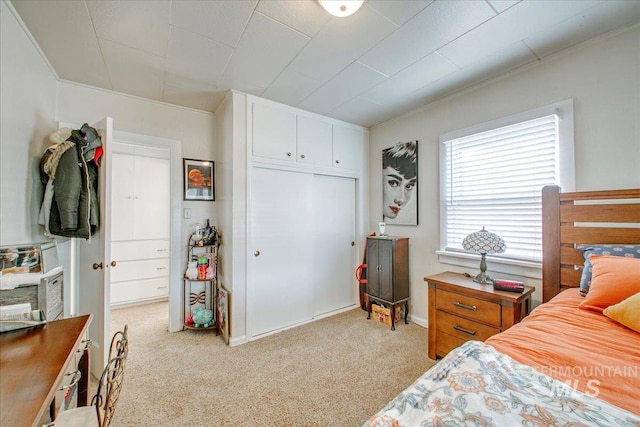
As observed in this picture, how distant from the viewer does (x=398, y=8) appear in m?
1.54

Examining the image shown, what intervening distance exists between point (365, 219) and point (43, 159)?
10.7 feet

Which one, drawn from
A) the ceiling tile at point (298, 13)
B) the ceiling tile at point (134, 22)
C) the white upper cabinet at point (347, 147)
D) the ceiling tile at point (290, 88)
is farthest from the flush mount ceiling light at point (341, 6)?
the white upper cabinet at point (347, 147)

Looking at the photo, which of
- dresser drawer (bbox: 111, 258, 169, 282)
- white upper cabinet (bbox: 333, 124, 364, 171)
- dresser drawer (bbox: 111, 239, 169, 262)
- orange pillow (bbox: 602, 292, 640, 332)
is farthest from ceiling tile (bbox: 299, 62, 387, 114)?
dresser drawer (bbox: 111, 258, 169, 282)

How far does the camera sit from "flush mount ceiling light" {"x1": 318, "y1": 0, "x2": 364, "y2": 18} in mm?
1464

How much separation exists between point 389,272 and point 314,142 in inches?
70.5

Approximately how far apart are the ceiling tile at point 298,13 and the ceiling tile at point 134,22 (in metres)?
0.59

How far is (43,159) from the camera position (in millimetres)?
1970

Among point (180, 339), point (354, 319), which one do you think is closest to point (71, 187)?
point (180, 339)

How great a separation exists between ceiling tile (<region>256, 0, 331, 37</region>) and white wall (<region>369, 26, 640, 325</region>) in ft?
5.60

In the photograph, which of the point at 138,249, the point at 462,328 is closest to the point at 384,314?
the point at 462,328

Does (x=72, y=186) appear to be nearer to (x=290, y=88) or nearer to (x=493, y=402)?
(x=290, y=88)

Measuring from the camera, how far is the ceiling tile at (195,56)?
71.3 inches

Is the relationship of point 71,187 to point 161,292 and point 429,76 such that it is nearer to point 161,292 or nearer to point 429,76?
point 161,292

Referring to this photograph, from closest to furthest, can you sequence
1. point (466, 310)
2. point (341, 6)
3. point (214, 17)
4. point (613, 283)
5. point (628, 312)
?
1. point (628, 312)
2. point (613, 283)
3. point (341, 6)
4. point (214, 17)
5. point (466, 310)
